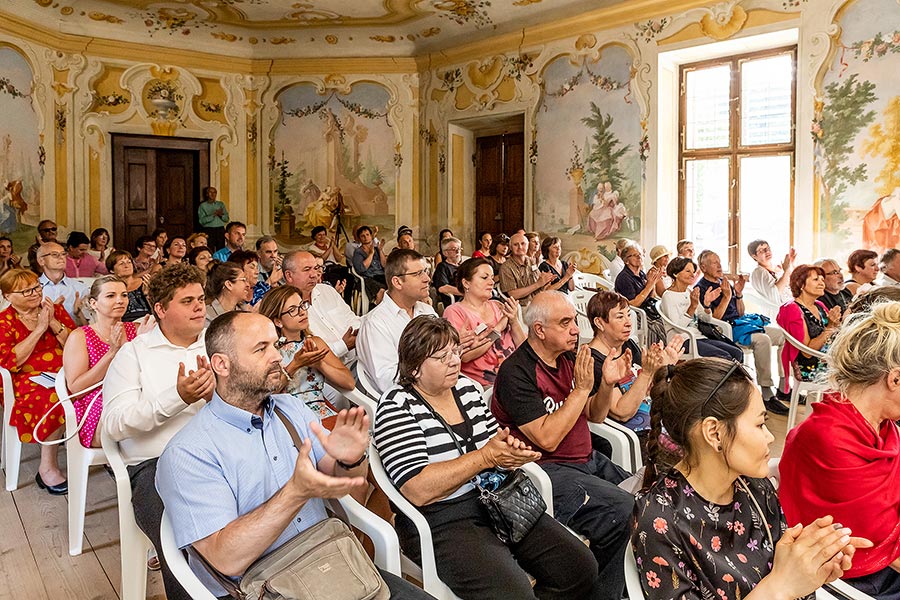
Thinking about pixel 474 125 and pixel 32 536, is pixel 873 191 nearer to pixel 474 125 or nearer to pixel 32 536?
pixel 474 125

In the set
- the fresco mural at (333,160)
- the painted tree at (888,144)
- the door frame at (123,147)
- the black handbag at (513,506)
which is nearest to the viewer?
the black handbag at (513,506)

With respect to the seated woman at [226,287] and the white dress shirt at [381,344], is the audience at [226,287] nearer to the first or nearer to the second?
the seated woman at [226,287]

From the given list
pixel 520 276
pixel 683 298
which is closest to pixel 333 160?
pixel 520 276

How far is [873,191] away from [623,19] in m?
3.46

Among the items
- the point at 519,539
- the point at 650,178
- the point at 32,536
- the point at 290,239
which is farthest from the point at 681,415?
the point at 290,239

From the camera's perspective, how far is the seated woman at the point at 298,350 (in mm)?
3457

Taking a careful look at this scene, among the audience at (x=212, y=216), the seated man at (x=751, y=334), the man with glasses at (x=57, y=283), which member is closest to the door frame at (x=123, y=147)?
the audience at (x=212, y=216)

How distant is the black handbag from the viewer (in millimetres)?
2340

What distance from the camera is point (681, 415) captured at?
5.98 feet

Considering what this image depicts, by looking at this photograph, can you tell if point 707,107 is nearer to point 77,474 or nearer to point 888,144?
point 888,144

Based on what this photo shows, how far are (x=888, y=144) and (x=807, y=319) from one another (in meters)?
3.05

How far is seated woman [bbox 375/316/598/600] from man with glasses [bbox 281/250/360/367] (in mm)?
1580

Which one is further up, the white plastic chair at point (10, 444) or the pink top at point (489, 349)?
the pink top at point (489, 349)

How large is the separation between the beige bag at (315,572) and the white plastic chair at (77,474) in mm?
1586
